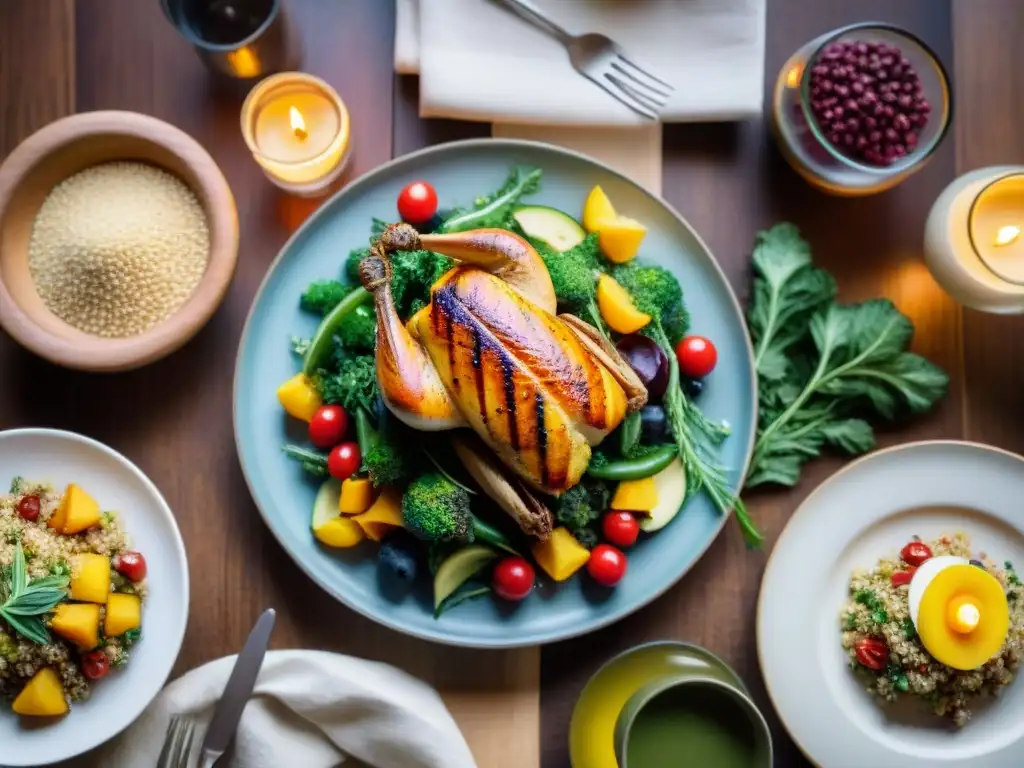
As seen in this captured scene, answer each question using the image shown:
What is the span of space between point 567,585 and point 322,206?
2.63 ft

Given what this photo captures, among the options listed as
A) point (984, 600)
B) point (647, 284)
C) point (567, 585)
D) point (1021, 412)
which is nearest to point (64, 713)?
point (567, 585)

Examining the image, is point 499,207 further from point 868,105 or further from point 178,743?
point 178,743

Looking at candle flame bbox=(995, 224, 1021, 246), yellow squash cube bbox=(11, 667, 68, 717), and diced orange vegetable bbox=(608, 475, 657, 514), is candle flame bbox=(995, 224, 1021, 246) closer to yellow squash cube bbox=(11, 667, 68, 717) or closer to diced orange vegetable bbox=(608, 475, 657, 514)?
diced orange vegetable bbox=(608, 475, 657, 514)

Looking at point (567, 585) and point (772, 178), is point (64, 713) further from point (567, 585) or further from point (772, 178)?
point (772, 178)

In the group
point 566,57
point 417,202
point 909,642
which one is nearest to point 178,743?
point 417,202

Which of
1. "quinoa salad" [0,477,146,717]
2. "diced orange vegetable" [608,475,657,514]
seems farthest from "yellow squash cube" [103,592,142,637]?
"diced orange vegetable" [608,475,657,514]

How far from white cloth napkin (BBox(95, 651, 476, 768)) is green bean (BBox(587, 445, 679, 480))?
20.4 inches

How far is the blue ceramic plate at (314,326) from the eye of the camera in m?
1.63

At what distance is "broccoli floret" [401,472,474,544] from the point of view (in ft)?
4.88

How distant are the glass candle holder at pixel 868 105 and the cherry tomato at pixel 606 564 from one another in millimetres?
789

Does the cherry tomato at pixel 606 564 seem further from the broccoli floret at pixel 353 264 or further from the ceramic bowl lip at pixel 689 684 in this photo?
the broccoli floret at pixel 353 264

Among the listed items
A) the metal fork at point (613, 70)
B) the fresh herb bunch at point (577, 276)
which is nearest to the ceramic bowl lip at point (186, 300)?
the fresh herb bunch at point (577, 276)

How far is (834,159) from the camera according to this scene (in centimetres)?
168

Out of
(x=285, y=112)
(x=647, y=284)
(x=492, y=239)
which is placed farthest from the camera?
(x=285, y=112)
